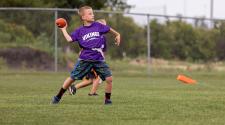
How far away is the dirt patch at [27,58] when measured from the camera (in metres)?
28.3

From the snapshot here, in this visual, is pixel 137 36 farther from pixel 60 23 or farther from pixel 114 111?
pixel 114 111

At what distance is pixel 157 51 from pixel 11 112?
1915 cm

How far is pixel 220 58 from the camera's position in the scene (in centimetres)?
3056

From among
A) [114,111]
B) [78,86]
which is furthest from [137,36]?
[114,111]

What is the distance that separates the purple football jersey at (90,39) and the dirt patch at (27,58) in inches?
622

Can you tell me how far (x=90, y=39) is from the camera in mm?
12656

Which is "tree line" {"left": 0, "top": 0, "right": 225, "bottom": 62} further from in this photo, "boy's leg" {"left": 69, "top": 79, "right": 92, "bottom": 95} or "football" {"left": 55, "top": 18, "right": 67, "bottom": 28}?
"football" {"left": 55, "top": 18, "right": 67, "bottom": 28}

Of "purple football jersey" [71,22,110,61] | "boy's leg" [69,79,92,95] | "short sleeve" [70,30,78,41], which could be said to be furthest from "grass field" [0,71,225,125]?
"short sleeve" [70,30,78,41]

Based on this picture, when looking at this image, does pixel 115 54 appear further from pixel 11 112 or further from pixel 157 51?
pixel 11 112

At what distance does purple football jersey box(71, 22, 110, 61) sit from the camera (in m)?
12.6

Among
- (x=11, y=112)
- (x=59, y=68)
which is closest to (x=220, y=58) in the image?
(x=59, y=68)

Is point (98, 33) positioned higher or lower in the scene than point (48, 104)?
higher

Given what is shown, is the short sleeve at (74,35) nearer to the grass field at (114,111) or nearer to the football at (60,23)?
the football at (60,23)

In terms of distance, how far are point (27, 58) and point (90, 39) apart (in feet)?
53.5
